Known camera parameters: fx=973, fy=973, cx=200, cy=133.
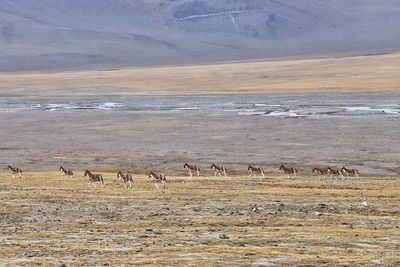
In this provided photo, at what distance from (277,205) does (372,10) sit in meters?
135

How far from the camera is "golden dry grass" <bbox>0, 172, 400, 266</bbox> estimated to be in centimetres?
1025

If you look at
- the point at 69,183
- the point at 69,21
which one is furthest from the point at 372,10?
the point at 69,183

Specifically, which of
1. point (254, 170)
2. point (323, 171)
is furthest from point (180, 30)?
point (323, 171)

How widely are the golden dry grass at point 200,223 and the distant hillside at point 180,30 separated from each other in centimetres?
9285

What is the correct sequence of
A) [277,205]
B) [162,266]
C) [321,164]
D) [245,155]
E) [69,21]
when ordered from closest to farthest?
[162,266] < [277,205] < [321,164] < [245,155] < [69,21]

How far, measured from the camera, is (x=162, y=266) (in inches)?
378

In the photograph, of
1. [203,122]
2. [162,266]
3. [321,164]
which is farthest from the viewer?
[203,122]

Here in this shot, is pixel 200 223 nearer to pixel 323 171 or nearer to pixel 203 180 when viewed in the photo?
pixel 203 180

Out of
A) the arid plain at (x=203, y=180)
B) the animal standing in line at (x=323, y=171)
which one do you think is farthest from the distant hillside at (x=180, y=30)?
the animal standing in line at (x=323, y=171)

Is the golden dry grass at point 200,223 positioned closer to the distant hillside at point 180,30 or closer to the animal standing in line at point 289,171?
the animal standing in line at point 289,171

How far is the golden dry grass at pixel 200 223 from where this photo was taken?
10.2m

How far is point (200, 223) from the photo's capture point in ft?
42.3

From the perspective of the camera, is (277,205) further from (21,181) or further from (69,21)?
(69,21)

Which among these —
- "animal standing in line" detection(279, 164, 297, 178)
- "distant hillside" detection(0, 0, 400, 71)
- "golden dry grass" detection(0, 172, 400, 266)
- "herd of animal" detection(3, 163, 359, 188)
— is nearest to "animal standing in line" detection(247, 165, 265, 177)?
"herd of animal" detection(3, 163, 359, 188)
